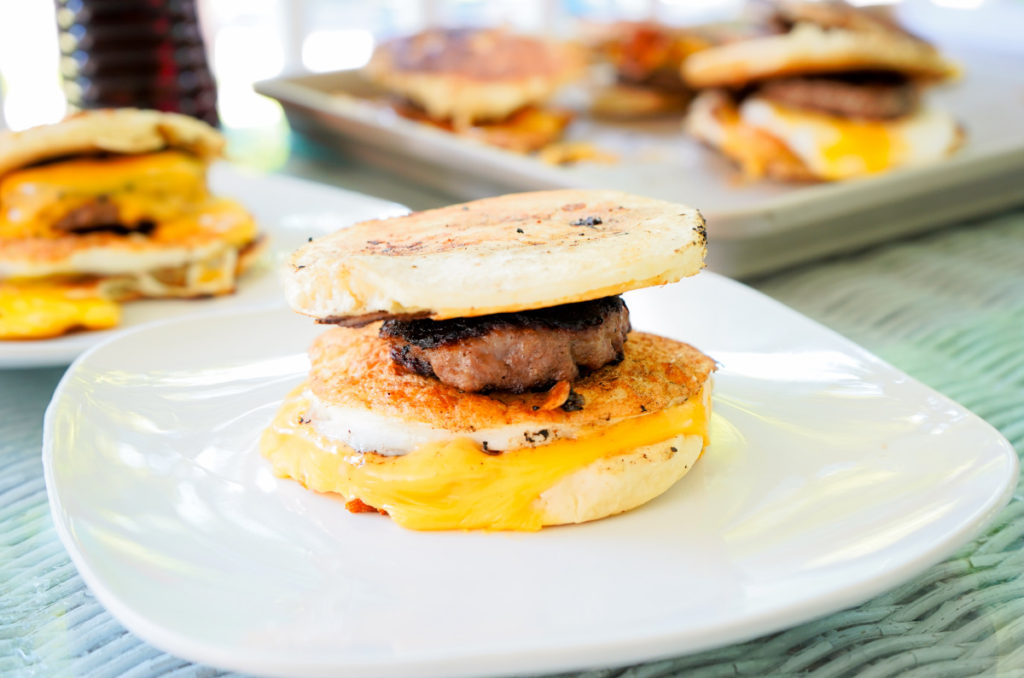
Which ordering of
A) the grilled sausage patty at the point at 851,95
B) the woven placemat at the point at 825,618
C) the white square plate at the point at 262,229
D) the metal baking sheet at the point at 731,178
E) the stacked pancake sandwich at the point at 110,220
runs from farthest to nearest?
1. the grilled sausage patty at the point at 851,95
2. the metal baking sheet at the point at 731,178
3. the stacked pancake sandwich at the point at 110,220
4. the white square plate at the point at 262,229
5. the woven placemat at the point at 825,618

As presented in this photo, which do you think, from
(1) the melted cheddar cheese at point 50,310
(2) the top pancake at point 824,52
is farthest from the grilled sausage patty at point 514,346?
(2) the top pancake at point 824,52

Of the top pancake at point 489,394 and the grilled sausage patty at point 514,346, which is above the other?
the grilled sausage patty at point 514,346

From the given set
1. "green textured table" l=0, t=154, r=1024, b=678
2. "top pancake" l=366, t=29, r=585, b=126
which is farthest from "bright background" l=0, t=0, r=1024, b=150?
"green textured table" l=0, t=154, r=1024, b=678

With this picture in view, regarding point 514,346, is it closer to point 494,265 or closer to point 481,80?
point 494,265

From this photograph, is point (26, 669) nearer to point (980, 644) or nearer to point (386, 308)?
point (386, 308)

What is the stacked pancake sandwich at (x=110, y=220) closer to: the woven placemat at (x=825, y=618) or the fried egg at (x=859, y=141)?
the woven placemat at (x=825, y=618)

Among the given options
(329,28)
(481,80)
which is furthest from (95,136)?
(329,28)

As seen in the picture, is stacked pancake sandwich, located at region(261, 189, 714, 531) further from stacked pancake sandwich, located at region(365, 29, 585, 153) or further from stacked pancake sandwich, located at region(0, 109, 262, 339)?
stacked pancake sandwich, located at region(365, 29, 585, 153)

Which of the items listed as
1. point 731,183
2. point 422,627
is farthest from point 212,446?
point 731,183
